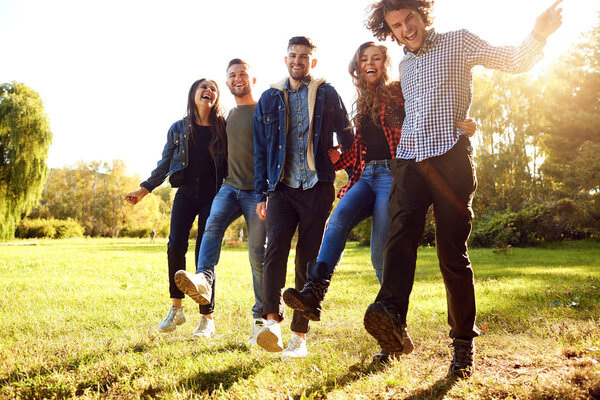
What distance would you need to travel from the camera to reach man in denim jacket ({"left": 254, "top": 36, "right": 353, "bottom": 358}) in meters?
3.76

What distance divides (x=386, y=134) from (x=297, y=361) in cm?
193

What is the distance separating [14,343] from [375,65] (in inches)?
171

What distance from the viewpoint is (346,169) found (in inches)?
158

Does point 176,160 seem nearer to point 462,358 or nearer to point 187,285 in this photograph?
point 187,285

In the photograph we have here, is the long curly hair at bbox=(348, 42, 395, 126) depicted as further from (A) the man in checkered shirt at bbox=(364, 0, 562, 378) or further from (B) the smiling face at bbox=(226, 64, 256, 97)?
(B) the smiling face at bbox=(226, 64, 256, 97)

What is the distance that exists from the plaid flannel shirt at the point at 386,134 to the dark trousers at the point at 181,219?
172 centimetres

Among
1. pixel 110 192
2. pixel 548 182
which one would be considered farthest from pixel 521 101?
pixel 110 192

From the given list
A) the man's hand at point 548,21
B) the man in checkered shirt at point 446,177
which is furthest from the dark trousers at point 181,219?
the man's hand at point 548,21

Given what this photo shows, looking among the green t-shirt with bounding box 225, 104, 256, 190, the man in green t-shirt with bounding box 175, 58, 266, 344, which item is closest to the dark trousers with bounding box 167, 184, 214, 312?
the man in green t-shirt with bounding box 175, 58, 266, 344

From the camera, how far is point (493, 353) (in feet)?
11.4

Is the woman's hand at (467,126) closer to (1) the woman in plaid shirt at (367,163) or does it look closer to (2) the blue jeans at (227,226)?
(1) the woman in plaid shirt at (367,163)

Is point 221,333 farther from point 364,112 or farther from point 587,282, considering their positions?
point 587,282

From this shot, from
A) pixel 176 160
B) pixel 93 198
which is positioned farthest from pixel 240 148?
pixel 93 198

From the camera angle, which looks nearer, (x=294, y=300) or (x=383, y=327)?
(x=383, y=327)
